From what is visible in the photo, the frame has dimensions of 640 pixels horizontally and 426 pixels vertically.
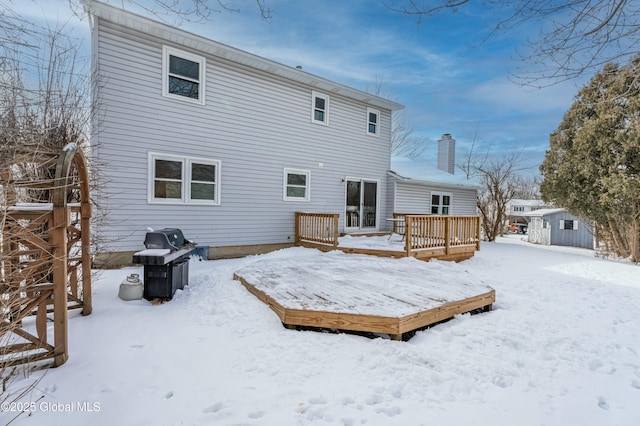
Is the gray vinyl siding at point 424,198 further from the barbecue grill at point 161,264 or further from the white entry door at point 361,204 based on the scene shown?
the barbecue grill at point 161,264

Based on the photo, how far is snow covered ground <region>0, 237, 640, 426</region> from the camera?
2193mm

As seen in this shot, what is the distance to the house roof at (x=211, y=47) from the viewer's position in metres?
6.55

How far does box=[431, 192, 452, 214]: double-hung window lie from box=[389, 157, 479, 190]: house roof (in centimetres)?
53

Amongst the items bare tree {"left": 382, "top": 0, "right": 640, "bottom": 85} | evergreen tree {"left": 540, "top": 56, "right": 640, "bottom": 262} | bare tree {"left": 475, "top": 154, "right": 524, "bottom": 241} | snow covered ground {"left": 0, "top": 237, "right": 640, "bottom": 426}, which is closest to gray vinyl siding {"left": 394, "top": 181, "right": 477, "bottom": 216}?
bare tree {"left": 475, "top": 154, "right": 524, "bottom": 241}

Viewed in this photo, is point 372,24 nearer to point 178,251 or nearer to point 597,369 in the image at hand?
point 178,251

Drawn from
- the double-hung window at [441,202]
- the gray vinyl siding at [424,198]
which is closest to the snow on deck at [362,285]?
the gray vinyl siding at [424,198]

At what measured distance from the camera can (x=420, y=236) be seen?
317 inches

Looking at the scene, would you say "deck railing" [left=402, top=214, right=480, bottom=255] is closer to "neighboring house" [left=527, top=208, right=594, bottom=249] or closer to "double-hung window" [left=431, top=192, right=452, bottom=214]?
"double-hung window" [left=431, top=192, right=452, bottom=214]

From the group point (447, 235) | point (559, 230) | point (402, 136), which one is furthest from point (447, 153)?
point (559, 230)

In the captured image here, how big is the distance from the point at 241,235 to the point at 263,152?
2.51 m

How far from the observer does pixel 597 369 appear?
2.99m

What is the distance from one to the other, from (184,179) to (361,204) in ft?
20.4

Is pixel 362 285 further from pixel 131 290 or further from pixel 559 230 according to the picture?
pixel 559 230

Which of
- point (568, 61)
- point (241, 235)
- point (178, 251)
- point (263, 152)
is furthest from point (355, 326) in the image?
point (263, 152)
